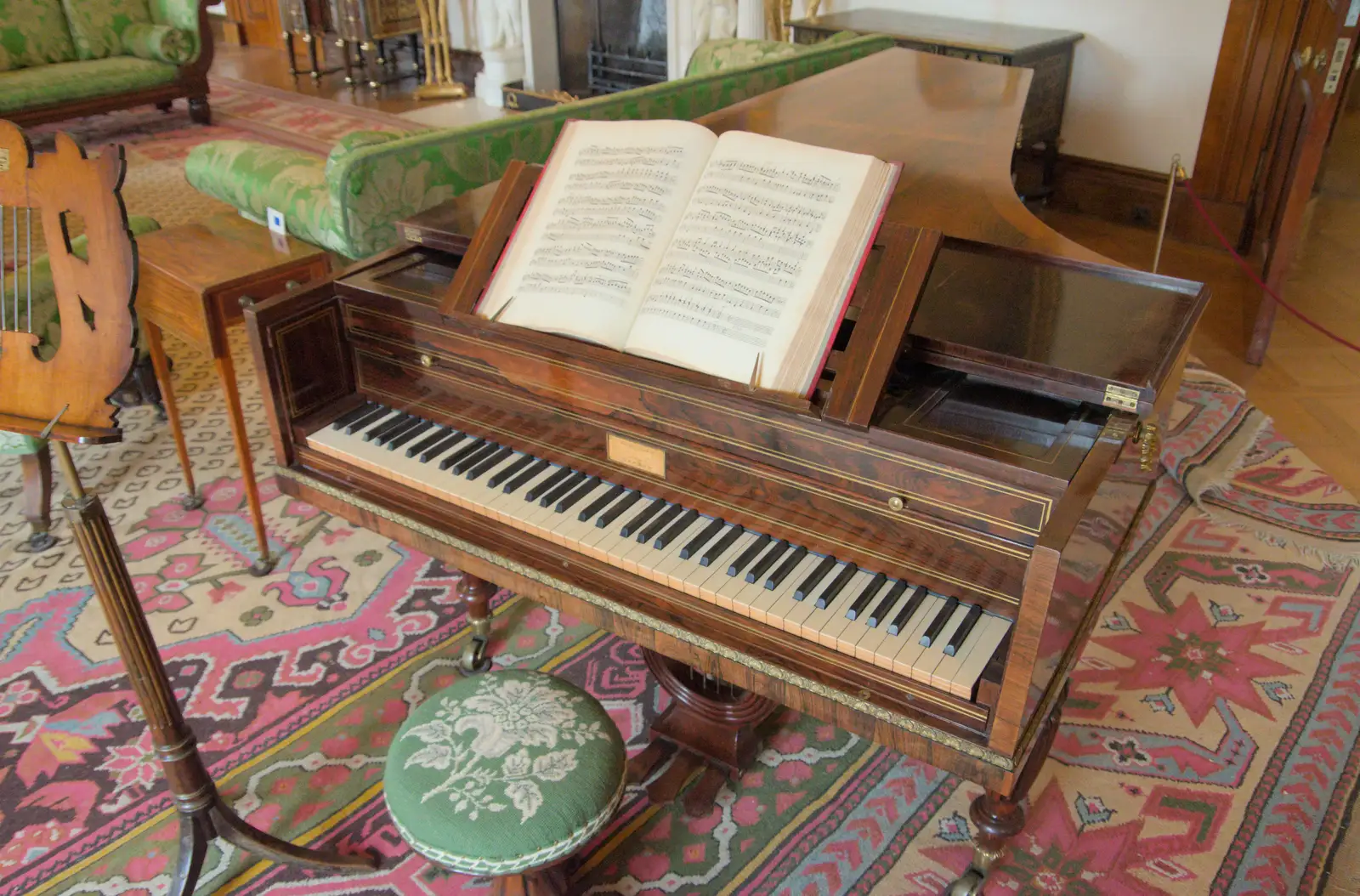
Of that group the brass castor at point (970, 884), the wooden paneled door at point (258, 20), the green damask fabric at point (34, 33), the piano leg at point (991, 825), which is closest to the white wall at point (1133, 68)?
the piano leg at point (991, 825)

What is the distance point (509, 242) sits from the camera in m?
1.69

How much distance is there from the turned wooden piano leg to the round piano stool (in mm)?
684

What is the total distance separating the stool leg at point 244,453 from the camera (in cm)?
249

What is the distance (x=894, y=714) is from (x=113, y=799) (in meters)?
1.75

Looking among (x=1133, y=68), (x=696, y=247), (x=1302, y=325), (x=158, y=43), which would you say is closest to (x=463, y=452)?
(x=696, y=247)

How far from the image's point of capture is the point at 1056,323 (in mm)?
1543

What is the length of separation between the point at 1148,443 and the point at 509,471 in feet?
3.46

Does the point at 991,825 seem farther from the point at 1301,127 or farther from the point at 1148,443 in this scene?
the point at 1301,127

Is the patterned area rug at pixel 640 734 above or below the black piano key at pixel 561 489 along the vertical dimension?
below

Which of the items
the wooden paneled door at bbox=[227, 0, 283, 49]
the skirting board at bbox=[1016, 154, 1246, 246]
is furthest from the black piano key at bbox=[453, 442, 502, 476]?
the wooden paneled door at bbox=[227, 0, 283, 49]

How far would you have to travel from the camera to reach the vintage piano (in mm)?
1343

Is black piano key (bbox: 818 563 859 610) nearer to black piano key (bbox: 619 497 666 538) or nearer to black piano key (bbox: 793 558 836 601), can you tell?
black piano key (bbox: 793 558 836 601)

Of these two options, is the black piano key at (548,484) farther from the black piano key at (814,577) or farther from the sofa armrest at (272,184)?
the sofa armrest at (272,184)

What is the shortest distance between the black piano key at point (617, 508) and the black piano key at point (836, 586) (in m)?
0.38
